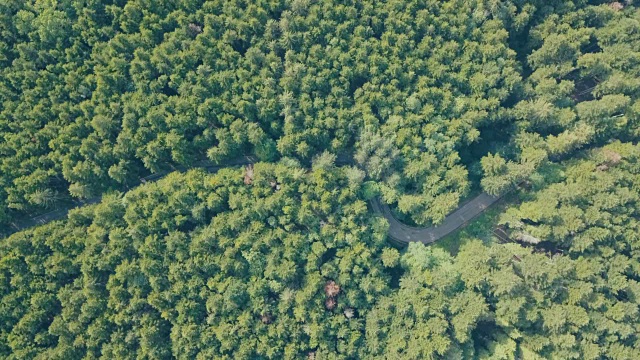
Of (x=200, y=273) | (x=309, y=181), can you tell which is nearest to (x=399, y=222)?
(x=309, y=181)

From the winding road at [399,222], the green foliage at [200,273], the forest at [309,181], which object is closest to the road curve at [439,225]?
the winding road at [399,222]

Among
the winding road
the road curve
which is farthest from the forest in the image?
the road curve

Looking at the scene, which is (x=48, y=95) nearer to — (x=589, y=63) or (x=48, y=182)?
(x=48, y=182)

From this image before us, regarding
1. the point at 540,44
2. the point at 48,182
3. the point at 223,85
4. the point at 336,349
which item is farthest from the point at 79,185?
the point at 540,44

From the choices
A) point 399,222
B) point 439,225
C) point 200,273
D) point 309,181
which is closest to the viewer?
point 200,273

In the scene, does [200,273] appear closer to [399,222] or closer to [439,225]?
[399,222]

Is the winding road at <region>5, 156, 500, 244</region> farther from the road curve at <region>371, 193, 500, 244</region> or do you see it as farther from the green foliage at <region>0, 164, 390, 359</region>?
the green foliage at <region>0, 164, 390, 359</region>
